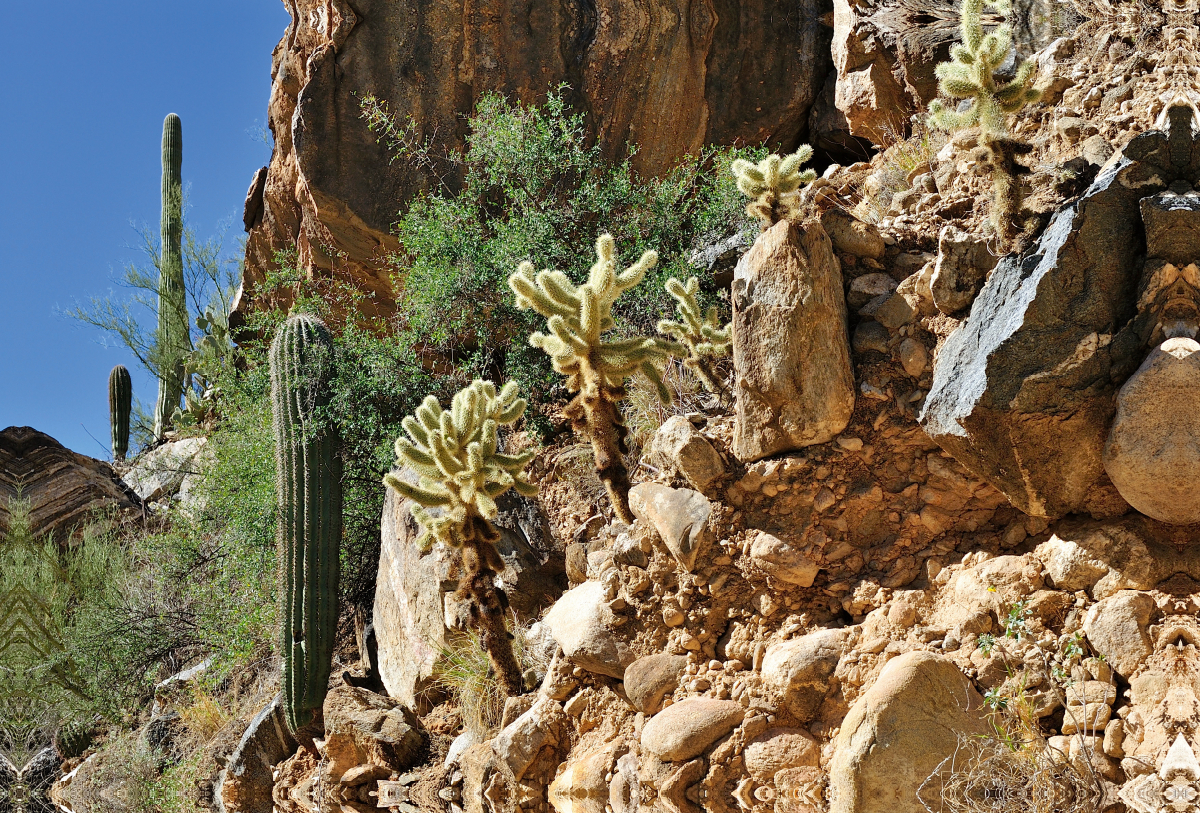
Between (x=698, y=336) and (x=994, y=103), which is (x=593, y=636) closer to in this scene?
(x=698, y=336)

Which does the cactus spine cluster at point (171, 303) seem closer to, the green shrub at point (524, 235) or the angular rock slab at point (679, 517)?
the green shrub at point (524, 235)

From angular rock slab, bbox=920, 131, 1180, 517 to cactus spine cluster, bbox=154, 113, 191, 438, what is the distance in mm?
14304

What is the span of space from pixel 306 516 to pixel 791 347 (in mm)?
4846

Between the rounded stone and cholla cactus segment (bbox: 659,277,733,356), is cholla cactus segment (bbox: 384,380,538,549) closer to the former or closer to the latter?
cholla cactus segment (bbox: 659,277,733,356)

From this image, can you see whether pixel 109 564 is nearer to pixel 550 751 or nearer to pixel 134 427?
pixel 134 427

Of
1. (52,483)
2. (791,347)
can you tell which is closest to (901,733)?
(791,347)

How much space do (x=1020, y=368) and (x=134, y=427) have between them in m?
17.1

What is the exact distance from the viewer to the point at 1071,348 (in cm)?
338

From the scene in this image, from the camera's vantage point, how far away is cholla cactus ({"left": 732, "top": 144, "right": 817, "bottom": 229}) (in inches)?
182

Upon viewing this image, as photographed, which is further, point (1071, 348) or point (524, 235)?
point (524, 235)

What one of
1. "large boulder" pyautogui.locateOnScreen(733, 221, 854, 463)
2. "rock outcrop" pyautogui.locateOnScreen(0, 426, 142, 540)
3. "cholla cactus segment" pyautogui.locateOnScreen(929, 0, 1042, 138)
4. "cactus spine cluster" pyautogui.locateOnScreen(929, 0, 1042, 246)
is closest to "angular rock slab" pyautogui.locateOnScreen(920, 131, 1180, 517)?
"cactus spine cluster" pyautogui.locateOnScreen(929, 0, 1042, 246)

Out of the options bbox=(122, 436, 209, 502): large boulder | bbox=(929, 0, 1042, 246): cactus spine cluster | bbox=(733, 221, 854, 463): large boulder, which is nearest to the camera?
bbox=(929, 0, 1042, 246): cactus spine cluster

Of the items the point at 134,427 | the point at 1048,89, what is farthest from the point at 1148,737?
the point at 134,427

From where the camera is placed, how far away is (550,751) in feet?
15.0
